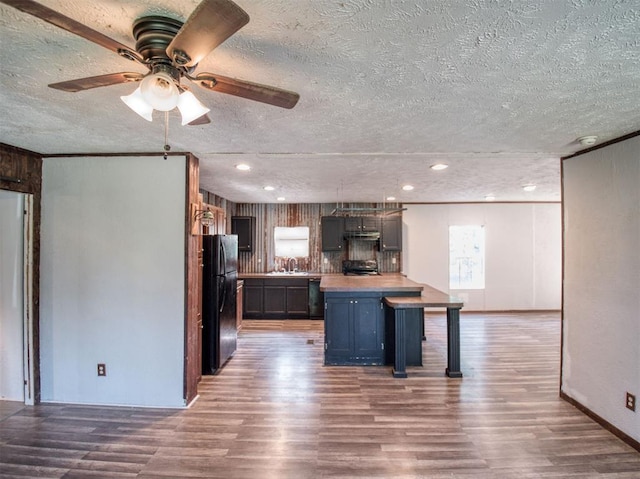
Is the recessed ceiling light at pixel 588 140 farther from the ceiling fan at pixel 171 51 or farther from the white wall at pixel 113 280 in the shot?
the white wall at pixel 113 280

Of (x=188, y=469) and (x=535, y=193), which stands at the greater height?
(x=535, y=193)

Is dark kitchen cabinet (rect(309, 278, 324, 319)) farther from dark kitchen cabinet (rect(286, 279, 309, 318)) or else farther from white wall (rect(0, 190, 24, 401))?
white wall (rect(0, 190, 24, 401))

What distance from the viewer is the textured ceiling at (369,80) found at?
43.2 inches

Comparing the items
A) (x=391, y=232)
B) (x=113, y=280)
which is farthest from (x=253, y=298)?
(x=113, y=280)

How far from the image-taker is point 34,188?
2.80 metres

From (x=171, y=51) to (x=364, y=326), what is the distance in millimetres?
3475

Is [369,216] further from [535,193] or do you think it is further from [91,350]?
[91,350]

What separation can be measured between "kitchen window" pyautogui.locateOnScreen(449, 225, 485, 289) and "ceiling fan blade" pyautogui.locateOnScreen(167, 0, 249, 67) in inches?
253

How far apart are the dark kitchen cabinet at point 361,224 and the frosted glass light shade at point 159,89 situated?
5.19 m

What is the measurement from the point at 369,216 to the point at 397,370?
351 cm

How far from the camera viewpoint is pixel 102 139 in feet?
8.04

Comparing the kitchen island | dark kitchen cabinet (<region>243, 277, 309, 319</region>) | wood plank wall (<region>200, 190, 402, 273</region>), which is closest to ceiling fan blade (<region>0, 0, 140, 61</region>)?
the kitchen island

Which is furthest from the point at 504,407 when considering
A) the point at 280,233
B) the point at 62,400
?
the point at 280,233

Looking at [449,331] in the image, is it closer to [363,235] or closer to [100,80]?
Result: [363,235]
